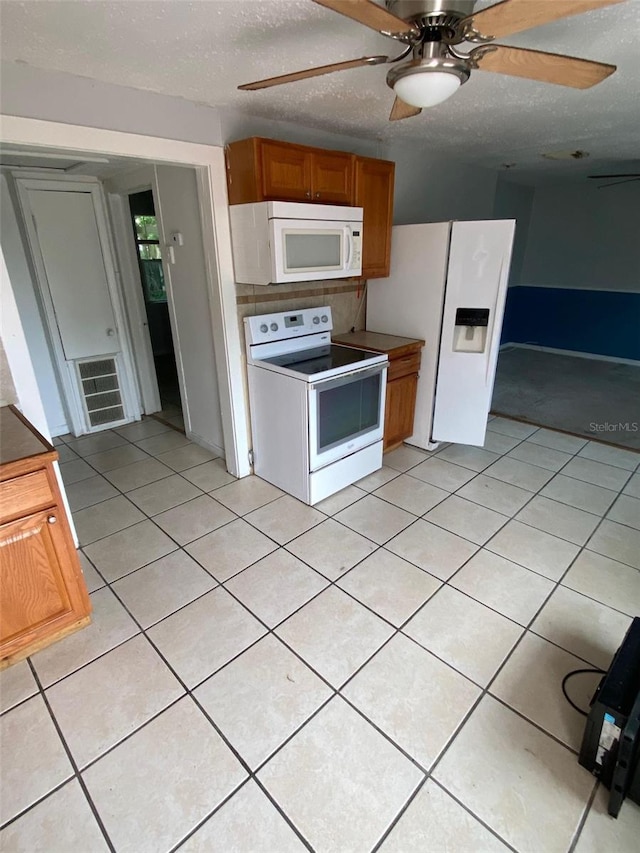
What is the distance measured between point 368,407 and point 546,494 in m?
1.32

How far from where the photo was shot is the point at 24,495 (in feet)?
5.35

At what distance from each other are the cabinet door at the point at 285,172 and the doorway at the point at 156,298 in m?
2.48

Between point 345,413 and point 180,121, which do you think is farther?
point 345,413

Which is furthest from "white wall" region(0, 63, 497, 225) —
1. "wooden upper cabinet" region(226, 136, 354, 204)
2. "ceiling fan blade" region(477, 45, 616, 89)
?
"ceiling fan blade" region(477, 45, 616, 89)

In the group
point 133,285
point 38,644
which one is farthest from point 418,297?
point 38,644

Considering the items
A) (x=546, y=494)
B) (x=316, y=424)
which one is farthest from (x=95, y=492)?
(x=546, y=494)

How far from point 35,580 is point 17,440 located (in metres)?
0.56

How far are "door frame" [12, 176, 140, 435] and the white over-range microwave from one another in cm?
166

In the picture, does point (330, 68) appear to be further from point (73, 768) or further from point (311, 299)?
point (73, 768)

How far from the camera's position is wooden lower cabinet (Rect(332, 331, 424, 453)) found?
3121 mm

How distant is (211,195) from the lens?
251 centimetres

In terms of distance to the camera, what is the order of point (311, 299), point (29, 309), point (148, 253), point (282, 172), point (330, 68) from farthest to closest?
point (148, 253) → point (29, 309) → point (311, 299) → point (282, 172) → point (330, 68)

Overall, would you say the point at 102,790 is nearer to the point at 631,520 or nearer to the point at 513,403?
the point at 631,520

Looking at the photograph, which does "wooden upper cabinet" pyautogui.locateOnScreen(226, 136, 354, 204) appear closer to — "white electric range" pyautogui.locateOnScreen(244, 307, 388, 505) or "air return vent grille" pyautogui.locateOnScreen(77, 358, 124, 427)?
"white electric range" pyautogui.locateOnScreen(244, 307, 388, 505)
